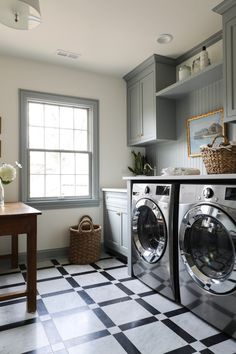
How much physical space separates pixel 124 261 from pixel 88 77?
98.0 inches

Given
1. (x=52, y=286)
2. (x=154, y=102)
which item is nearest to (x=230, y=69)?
(x=154, y=102)

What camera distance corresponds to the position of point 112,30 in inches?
105

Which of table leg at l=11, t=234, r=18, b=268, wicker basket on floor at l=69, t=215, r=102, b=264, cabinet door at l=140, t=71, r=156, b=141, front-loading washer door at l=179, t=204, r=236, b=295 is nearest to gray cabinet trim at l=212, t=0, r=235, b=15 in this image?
cabinet door at l=140, t=71, r=156, b=141

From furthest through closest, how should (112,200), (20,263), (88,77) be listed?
(88,77) → (112,200) → (20,263)

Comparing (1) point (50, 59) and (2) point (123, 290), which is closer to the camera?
(2) point (123, 290)

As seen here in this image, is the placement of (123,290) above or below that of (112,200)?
below

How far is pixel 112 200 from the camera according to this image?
3.46 meters

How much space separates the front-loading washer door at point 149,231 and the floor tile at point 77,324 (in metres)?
0.69

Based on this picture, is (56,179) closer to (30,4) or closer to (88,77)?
(88,77)

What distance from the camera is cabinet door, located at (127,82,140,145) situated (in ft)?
12.0

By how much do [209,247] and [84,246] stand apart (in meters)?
1.70

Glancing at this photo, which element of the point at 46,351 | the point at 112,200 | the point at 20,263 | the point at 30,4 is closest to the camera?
the point at 46,351

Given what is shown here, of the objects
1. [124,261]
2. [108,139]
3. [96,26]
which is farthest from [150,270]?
[96,26]

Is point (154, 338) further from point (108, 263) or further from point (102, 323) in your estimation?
point (108, 263)
